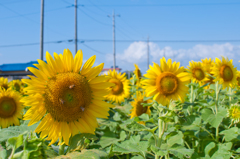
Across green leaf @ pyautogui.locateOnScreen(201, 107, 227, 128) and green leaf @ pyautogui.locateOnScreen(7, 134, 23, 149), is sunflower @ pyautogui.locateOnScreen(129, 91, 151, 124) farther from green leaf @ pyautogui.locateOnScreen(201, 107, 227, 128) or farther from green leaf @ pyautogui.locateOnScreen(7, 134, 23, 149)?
green leaf @ pyautogui.locateOnScreen(7, 134, 23, 149)

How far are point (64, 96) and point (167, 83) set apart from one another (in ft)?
4.84

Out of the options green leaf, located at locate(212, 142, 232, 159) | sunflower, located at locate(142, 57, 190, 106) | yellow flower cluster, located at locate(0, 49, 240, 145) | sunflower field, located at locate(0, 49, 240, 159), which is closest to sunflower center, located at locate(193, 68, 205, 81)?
sunflower field, located at locate(0, 49, 240, 159)

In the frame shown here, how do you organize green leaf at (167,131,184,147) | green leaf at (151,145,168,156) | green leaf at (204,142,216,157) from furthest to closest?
green leaf at (204,142,216,157) < green leaf at (167,131,184,147) < green leaf at (151,145,168,156)

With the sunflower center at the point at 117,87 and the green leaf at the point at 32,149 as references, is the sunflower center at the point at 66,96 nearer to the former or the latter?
the green leaf at the point at 32,149

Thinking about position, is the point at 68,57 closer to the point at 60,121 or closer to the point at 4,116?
the point at 60,121

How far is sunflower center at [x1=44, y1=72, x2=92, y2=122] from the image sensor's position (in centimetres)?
141

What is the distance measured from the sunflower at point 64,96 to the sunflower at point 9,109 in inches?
59.6

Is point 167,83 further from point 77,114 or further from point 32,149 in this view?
point 32,149

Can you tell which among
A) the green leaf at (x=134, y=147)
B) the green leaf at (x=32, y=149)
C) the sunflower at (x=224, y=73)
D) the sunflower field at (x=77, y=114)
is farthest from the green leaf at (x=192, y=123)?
the green leaf at (x=32, y=149)

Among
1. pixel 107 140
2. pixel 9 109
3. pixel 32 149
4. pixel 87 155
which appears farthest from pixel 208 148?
pixel 9 109

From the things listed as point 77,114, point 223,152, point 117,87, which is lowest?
point 223,152

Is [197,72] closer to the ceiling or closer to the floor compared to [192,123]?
closer to the ceiling

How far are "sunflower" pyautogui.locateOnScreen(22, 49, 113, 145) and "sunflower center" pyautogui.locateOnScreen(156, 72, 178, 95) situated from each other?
3.89ft

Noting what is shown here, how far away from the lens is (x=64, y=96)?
143 centimetres
